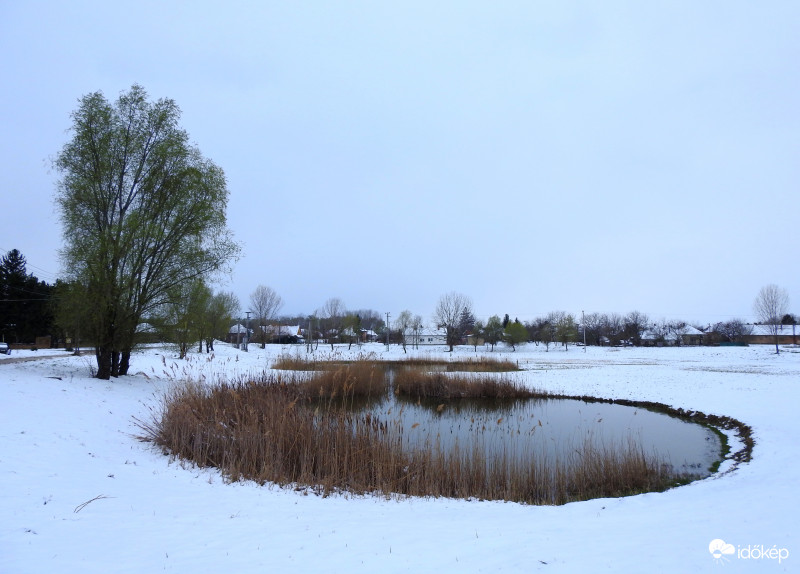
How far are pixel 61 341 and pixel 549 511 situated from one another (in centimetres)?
4892

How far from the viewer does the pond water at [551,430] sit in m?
9.80

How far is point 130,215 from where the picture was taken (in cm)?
1473

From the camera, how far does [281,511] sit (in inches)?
229

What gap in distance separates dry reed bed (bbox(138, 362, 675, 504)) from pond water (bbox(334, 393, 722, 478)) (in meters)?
0.50

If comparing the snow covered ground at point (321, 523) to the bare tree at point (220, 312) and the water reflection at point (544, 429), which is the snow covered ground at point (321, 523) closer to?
the water reflection at point (544, 429)

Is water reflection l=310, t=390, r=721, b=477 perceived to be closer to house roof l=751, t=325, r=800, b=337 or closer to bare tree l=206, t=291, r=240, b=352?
bare tree l=206, t=291, r=240, b=352

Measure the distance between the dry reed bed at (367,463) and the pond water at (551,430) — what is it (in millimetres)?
500

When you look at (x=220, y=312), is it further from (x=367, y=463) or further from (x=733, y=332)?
(x=733, y=332)

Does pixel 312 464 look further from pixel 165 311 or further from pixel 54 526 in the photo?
pixel 165 311

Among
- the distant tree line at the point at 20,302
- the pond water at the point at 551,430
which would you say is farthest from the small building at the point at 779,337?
the distant tree line at the point at 20,302

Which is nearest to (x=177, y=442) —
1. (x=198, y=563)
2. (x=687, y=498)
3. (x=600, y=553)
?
(x=198, y=563)

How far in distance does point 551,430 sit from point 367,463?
6.54 metres

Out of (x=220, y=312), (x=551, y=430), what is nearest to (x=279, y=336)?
(x=220, y=312)

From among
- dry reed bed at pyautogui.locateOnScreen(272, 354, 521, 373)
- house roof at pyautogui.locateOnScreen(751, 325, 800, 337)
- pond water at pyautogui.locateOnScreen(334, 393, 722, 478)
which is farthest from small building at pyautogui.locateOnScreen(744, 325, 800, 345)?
pond water at pyautogui.locateOnScreen(334, 393, 722, 478)
